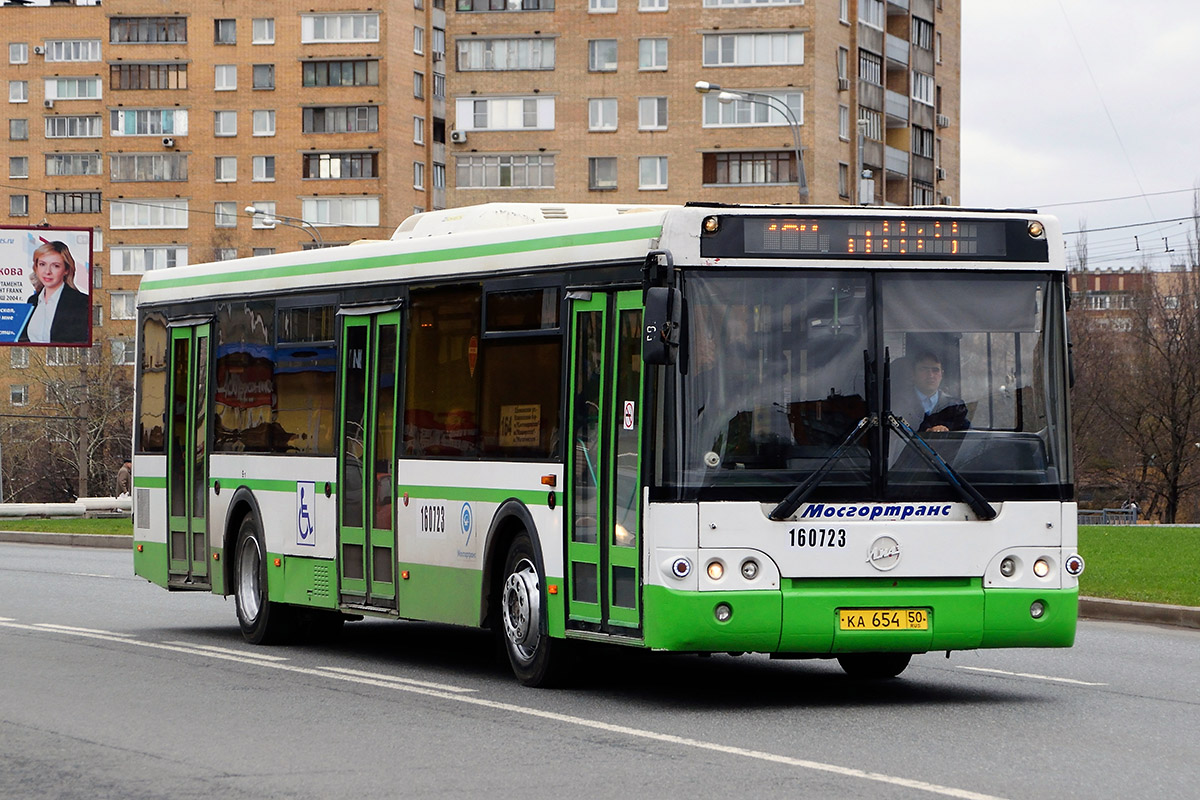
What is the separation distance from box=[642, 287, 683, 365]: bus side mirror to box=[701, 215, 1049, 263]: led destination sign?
1.58ft

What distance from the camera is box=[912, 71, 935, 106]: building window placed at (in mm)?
97750

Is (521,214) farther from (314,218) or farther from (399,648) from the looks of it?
(314,218)

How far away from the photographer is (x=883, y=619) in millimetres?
11914

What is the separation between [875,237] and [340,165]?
100 metres

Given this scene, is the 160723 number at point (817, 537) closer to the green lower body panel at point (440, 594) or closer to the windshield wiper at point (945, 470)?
the windshield wiper at point (945, 470)

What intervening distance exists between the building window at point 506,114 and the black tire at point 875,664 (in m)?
79.5

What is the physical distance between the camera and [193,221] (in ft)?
376

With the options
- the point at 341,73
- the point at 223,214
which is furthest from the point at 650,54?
the point at 223,214

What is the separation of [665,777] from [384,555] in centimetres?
612

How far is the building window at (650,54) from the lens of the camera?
9156cm

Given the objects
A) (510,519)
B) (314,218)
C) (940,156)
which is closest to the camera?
(510,519)

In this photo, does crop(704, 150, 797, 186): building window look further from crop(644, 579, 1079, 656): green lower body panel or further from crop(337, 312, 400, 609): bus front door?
crop(644, 579, 1079, 656): green lower body panel

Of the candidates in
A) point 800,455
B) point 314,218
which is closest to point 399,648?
point 800,455

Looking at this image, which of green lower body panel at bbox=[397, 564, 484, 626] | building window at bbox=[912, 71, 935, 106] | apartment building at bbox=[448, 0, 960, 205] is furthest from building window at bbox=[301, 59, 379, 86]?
green lower body panel at bbox=[397, 564, 484, 626]
